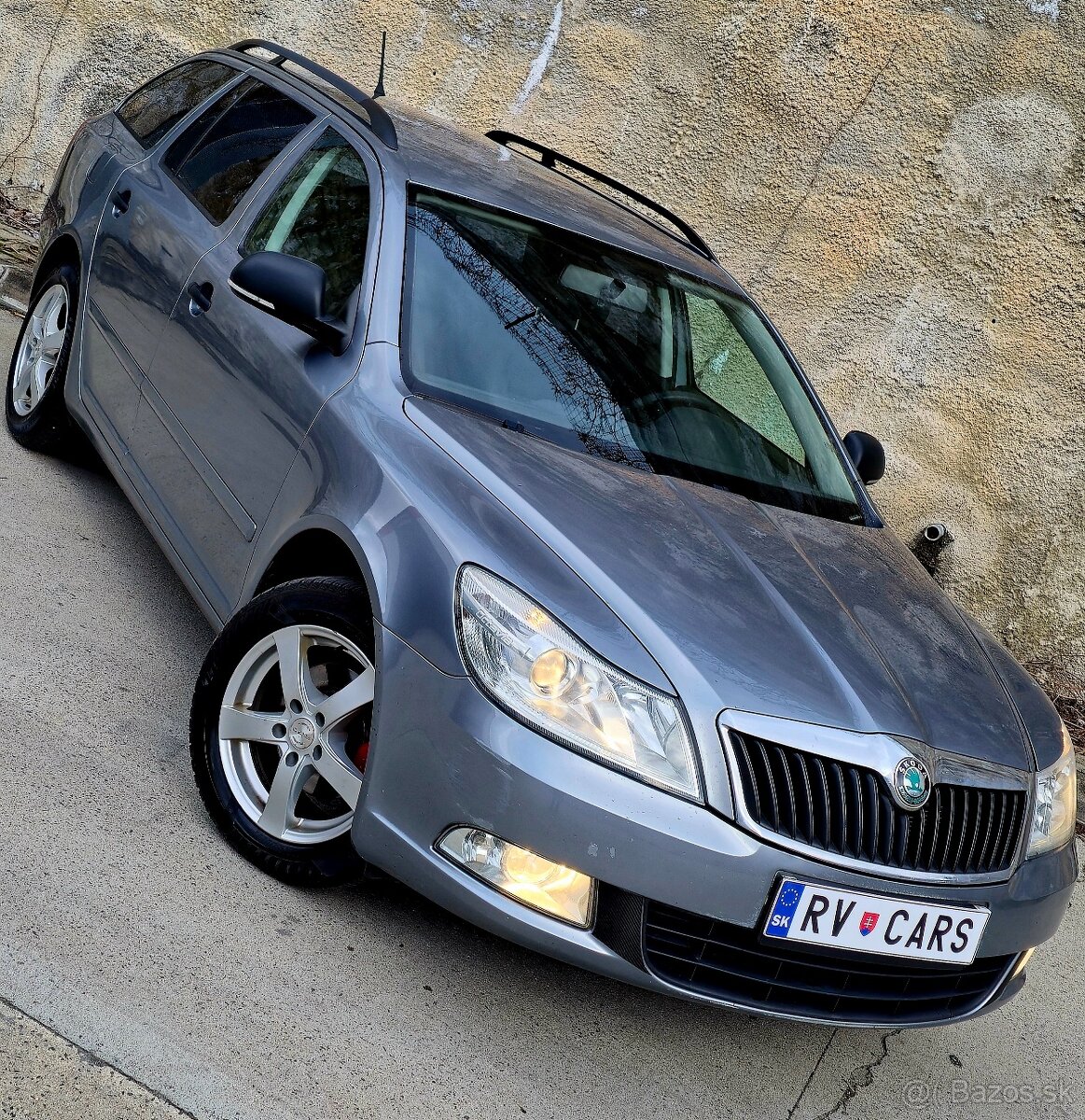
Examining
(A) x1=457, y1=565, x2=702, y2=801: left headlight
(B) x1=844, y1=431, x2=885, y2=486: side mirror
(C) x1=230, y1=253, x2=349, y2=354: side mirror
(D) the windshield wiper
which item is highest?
(D) the windshield wiper

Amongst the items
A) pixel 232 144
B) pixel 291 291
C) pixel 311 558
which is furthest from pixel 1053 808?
pixel 232 144

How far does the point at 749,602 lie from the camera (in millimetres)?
2689

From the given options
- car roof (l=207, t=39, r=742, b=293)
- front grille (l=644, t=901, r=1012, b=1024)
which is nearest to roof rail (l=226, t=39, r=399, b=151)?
car roof (l=207, t=39, r=742, b=293)

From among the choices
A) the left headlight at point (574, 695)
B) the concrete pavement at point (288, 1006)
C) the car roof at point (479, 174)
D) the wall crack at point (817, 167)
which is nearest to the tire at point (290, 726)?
the concrete pavement at point (288, 1006)

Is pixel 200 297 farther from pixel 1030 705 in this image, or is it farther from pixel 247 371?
pixel 1030 705

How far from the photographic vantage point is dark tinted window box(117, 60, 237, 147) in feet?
15.2

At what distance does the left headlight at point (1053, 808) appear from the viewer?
273 cm

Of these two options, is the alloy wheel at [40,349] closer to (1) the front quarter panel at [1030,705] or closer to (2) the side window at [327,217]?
(2) the side window at [327,217]

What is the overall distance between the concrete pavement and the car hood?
834mm

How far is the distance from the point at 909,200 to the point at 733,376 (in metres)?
3.28

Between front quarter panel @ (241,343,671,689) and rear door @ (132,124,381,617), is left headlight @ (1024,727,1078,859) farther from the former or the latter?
rear door @ (132,124,381,617)

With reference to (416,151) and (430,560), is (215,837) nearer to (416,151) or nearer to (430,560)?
(430,560)

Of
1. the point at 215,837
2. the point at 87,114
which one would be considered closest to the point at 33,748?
the point at 215,837

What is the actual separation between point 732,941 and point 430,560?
914 millimetres
